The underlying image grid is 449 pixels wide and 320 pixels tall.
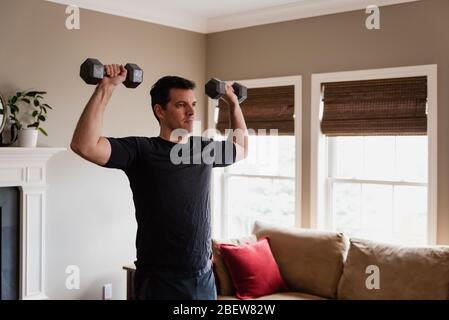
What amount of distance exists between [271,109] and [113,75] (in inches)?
116

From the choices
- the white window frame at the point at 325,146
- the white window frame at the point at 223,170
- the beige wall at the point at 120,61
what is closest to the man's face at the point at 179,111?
the beige wall at the point at 120,61

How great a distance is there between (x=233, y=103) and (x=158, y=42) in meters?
2.69

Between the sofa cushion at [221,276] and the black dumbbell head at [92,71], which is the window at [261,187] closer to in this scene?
the sofa cushion at [221,276]

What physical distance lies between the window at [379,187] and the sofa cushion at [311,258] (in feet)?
1.23

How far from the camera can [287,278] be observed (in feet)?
13.6

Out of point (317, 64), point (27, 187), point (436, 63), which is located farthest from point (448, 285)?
point (27, 187)

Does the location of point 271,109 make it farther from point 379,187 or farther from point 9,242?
point 9,242

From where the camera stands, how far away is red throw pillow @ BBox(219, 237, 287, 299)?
12.9 ft

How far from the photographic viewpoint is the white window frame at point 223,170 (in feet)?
15.2

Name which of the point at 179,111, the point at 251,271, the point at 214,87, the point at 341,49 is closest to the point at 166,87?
the point at 179,111

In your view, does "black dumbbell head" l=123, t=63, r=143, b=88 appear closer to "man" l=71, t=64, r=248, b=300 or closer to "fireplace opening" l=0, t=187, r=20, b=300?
"man" l=71, t=64, r=248, b=300

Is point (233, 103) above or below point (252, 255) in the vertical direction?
above

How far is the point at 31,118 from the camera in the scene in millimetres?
3998

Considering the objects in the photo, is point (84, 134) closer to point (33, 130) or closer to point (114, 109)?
point (33, 130)
